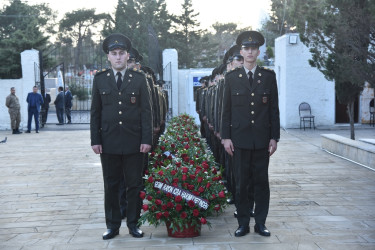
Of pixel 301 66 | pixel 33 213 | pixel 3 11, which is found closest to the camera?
pixel 33 213

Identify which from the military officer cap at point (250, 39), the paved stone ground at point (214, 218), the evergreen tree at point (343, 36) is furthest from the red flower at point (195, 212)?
the evergreen tree at point (343, 36)

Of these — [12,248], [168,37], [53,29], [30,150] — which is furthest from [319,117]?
[53,29]

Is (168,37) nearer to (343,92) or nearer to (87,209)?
(343,92)

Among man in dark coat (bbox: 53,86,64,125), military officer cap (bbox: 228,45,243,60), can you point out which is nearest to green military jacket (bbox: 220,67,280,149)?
military officer cap (bbox: 228,45,243,60)

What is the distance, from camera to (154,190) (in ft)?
17.4

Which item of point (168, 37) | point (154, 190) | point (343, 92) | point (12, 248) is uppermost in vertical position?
point (168, 37)

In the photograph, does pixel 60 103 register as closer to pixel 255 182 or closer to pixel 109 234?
pixel 109 234

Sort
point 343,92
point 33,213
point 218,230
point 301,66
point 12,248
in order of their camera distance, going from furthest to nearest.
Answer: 1. point 301,66
2. point 343,92
3. point 33,213
4. point 218,230
5. point 12,248

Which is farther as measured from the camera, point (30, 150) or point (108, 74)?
point (30, 150)

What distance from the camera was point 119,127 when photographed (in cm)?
523

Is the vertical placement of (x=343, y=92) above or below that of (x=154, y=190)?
above

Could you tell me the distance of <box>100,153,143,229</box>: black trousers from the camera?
5309 mm

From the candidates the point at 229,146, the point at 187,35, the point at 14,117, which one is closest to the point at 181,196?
the point at 229,146

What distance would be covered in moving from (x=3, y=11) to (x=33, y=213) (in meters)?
43.1
